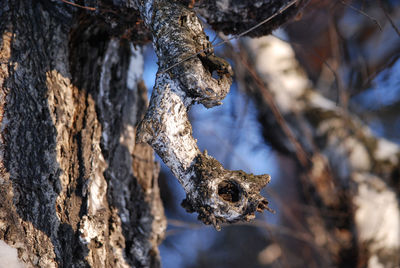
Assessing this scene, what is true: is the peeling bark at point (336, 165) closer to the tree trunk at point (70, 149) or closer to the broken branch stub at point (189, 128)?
the tree trunk at point (70, 149)

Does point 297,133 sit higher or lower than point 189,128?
higher

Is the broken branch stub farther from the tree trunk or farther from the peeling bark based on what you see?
the peeling bark

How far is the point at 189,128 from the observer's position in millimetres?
722

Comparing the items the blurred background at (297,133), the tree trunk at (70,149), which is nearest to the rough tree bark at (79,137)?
the tree trunk at (70,149)

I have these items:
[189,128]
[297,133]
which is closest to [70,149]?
[189,128]

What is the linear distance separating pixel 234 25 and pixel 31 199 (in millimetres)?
816

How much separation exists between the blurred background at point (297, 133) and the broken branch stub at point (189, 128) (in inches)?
41.5

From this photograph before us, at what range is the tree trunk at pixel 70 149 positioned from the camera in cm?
82

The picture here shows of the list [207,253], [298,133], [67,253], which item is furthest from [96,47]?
[207,253]

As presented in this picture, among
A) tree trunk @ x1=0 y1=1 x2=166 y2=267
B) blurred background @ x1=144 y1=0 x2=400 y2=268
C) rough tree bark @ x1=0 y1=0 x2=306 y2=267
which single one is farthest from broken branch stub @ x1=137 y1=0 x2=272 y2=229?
blurred background @ x1=144 y1=0 x2=400 y2=268

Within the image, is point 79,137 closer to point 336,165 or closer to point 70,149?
point 70,149

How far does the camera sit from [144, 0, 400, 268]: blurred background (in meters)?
1.97

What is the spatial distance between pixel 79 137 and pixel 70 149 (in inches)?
1.9

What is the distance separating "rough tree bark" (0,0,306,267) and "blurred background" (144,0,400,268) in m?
0.76
